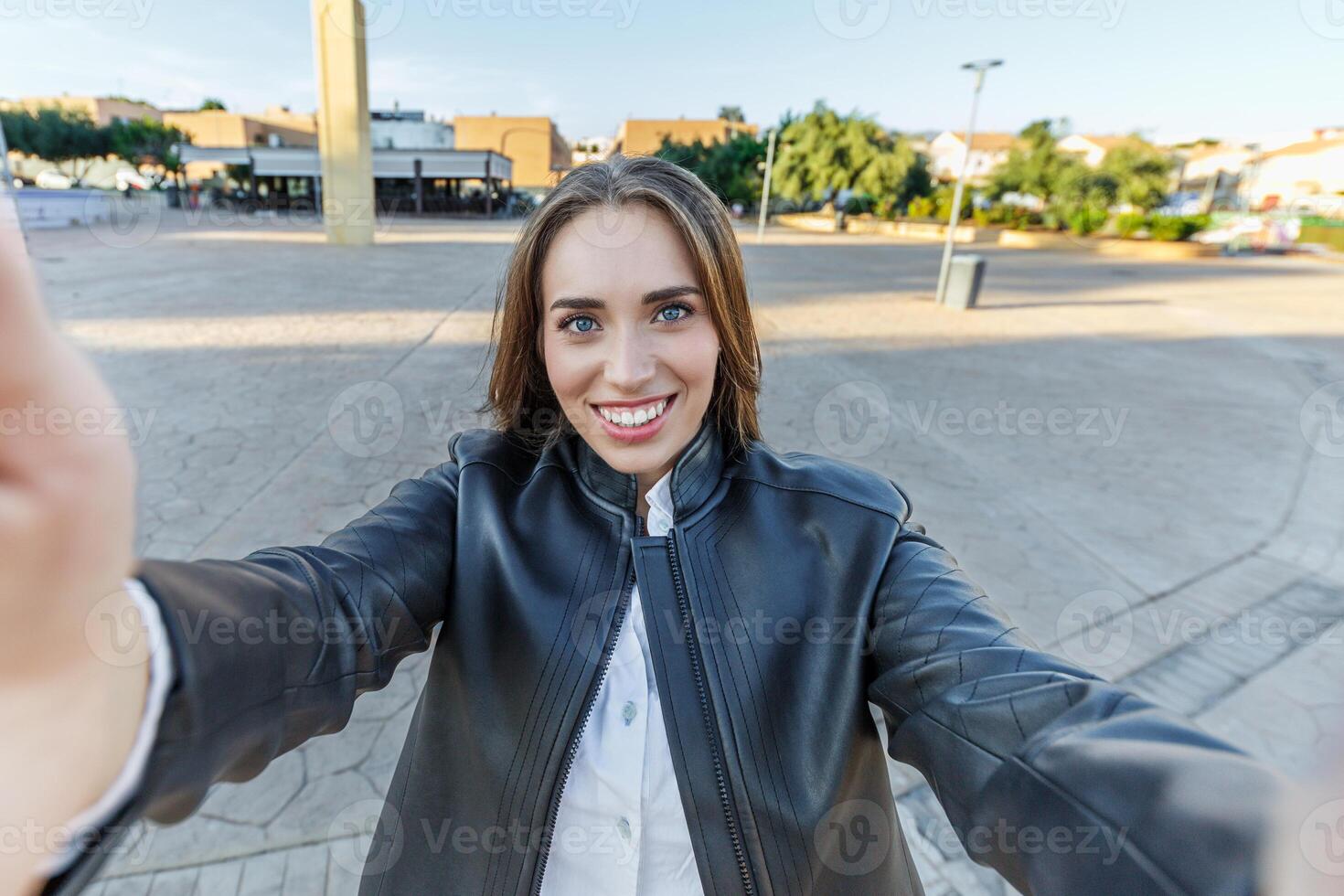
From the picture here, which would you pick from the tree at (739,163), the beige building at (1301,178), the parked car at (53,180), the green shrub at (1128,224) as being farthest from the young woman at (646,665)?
the parked car at (53,180)

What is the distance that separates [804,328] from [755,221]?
3036 centimetres

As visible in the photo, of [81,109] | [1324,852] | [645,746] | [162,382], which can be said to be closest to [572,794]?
[645,746]

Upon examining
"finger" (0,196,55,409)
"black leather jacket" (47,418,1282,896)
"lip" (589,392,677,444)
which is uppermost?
"finger" (0,196,55,409)

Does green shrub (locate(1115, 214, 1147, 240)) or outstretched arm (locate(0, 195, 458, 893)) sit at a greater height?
green shrub (locate(1115, 214, 1147, 240))

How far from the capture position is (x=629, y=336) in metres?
1.16

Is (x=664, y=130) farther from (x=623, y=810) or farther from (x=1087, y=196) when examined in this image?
(x=623, y=810)

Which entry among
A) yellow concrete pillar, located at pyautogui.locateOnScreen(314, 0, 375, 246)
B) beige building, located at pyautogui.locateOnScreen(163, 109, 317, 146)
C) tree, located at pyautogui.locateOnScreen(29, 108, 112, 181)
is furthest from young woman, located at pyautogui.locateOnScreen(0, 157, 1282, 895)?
beige building, located at pyautogui.locateOnScreen(163, 109, 317, 146)

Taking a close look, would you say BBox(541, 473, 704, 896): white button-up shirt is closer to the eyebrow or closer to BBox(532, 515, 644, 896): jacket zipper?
BBox(532, 515, 644, 896): jacket zipper

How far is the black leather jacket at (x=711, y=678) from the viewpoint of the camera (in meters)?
0.78

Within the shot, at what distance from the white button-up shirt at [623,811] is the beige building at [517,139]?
1942 inches

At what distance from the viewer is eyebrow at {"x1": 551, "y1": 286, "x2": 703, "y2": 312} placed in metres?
1.14

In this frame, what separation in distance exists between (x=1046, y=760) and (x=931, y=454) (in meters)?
4.56

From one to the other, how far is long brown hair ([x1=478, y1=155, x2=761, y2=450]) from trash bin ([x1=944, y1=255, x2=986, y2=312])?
11094 millimetres

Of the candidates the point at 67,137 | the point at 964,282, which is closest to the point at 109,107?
the point at 67,137
